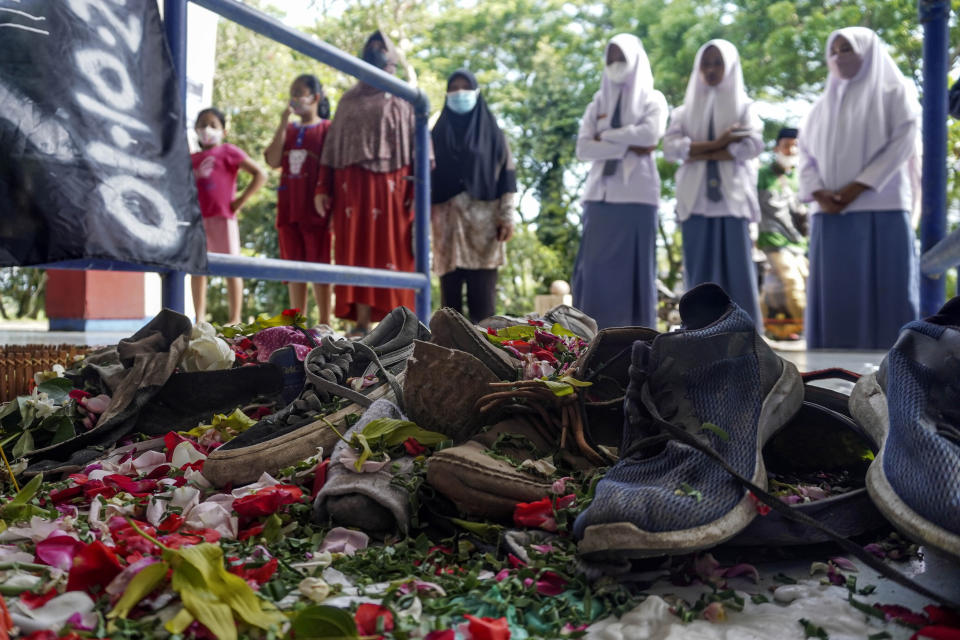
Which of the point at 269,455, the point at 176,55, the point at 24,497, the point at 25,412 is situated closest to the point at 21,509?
the point at 24,497

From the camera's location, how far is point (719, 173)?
192 inches

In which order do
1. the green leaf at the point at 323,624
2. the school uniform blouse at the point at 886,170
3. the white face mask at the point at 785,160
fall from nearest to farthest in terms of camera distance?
the green leaf at the point at 323,624, the school uniform blouse at the point at 886,170, the white face mask at the point at 785,160

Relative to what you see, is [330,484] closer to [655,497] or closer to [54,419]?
[655,497]

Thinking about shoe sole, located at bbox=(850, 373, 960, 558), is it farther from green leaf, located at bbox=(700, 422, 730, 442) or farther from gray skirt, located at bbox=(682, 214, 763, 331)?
gray skirt, located at bbox=(682, 214, 763, 331)

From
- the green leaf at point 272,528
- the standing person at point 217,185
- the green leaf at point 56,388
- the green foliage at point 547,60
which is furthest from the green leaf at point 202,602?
the green foliage at point 547,60

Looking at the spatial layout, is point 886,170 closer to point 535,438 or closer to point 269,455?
point 535,438

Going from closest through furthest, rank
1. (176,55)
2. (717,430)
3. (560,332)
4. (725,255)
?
(717,430)
(560,332)
(176,55)
(725,255)

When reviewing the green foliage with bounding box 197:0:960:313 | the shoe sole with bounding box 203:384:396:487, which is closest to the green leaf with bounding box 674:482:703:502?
the shoe sole with bounding box 203:384:396:487

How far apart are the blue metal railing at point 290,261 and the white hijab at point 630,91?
1.47m

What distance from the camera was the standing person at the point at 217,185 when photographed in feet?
17.5

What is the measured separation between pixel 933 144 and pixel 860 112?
2.19m

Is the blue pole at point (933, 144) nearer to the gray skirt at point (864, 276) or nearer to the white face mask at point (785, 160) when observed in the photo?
the gray skirt at point (864, 276)

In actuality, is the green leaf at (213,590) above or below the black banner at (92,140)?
below

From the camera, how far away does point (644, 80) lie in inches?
199
